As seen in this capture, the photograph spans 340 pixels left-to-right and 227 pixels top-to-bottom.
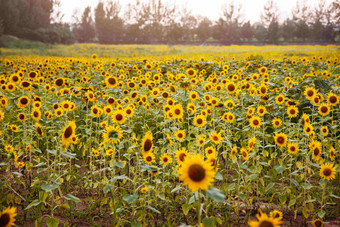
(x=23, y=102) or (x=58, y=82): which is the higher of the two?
(x=58, y=82)

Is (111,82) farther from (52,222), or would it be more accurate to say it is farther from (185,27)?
(185,27)

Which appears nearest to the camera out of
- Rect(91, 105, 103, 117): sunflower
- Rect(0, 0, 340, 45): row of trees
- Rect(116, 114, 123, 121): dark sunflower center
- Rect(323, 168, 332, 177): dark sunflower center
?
Rect(323, 168, 332, 177): dark sunflower center

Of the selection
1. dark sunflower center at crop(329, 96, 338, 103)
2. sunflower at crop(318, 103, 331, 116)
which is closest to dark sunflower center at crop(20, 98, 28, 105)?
sunflower at crop(318, 103, 331, 116)

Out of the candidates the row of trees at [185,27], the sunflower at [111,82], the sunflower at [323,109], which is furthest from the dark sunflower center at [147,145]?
the row of trees at [185,27]

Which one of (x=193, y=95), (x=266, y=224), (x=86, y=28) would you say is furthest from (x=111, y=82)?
(x=86, y=28)

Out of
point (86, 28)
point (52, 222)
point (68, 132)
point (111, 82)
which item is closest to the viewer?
point (52, 222)

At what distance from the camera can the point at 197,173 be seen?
1333 mm

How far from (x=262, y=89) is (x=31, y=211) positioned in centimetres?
288

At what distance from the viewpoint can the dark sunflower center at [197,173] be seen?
1.33 m

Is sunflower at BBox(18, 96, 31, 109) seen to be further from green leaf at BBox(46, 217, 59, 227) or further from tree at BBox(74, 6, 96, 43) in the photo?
tree at BBox(74, 6, 96, 43)

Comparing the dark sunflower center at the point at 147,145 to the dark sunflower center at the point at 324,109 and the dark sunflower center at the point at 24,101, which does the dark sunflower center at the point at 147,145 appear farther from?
the dark sunflower center at the point at 324,109

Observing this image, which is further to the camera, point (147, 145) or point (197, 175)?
point (147, 145)

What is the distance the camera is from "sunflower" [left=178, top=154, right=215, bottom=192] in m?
1.31

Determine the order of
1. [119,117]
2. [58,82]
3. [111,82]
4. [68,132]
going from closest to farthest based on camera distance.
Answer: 1. [68,132]
2. [119,117]
3. [58,82]
4. [111,82]
